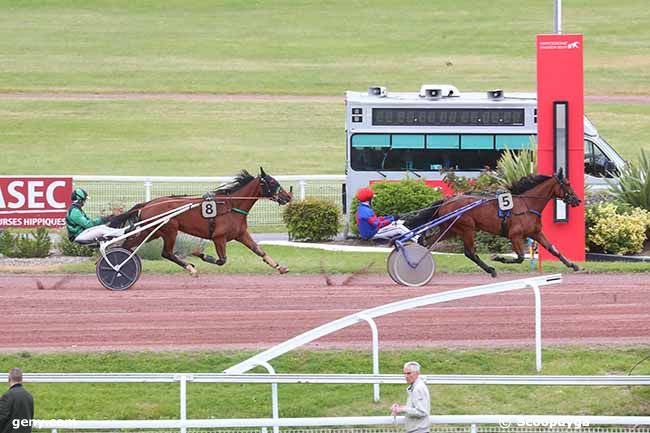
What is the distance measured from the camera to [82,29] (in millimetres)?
56188

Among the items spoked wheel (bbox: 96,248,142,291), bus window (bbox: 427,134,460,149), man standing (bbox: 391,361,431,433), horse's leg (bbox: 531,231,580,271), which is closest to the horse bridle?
spoked wheel (bbox: 96,248,142,291)

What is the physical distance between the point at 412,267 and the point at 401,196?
5.54 metres

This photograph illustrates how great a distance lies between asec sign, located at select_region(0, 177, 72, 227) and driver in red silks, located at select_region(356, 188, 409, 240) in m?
7.16

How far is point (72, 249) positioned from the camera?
21844 mm

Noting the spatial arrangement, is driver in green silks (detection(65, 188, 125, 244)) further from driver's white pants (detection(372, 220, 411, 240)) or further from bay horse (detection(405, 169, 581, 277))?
bay horse (detection(405, 169, 581, 277))

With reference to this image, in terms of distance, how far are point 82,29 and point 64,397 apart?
45.4 m

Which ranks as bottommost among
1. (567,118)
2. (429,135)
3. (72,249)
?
(72,249)

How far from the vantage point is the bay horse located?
17.6 meters

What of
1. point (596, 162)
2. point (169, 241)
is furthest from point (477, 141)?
point (169, 241)

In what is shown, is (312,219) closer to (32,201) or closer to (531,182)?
(32,201)

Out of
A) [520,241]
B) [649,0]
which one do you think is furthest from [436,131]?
[649,0]

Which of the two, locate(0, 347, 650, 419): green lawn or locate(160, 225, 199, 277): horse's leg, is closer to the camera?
locate(0, 347, 650, 419): green lawn

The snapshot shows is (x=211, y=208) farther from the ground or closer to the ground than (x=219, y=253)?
farther from the ground

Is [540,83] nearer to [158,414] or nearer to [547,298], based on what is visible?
[547,298]
